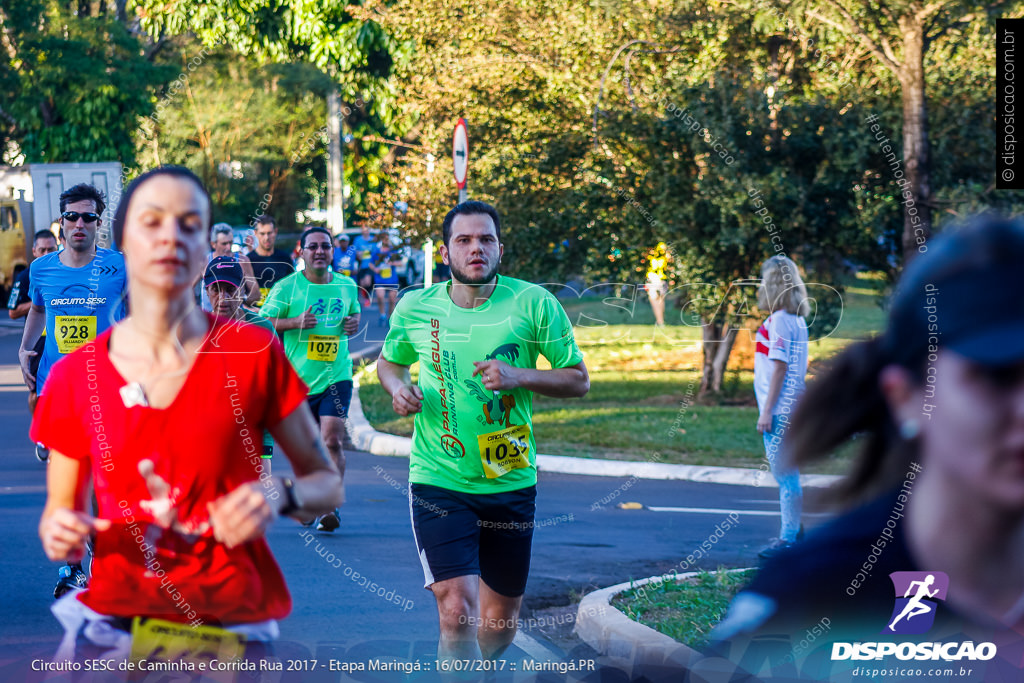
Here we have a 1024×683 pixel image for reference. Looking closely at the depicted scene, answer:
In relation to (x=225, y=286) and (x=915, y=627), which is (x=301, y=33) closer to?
(x=225, y=286)

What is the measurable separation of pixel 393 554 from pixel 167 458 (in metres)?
5.16

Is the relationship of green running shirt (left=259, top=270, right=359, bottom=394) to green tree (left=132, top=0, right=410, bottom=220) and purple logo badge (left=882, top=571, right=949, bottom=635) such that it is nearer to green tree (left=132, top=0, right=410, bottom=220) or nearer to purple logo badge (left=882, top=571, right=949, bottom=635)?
purple logo badge (left=882, top=571, right=949, bottom=635)

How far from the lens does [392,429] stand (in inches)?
515

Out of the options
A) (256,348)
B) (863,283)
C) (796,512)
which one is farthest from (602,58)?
(256,348)

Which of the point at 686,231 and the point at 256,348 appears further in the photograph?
the point at 686,231

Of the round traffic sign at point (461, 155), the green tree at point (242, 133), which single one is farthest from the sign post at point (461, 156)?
the green tree at point (242, 133)

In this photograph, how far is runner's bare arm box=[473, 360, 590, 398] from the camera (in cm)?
458

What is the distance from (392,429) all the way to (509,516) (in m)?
8.47

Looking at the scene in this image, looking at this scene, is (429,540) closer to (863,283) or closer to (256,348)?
(256,348)

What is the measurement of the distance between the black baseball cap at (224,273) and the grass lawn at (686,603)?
3.36 metres

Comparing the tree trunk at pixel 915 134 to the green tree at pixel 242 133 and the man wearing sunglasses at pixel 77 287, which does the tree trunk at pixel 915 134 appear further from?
the green tree at pixel 242 133

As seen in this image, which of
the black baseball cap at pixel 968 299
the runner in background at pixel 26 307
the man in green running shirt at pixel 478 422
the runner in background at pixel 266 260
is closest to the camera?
the black baseball cap at pixel 968 299

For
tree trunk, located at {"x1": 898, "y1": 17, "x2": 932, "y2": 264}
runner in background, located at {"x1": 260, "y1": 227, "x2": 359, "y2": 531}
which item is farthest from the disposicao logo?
runner in background, located at {"x1": 260, "y1": 227, "x2": 359, "y2": 531}

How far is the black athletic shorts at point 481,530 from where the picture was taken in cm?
458
